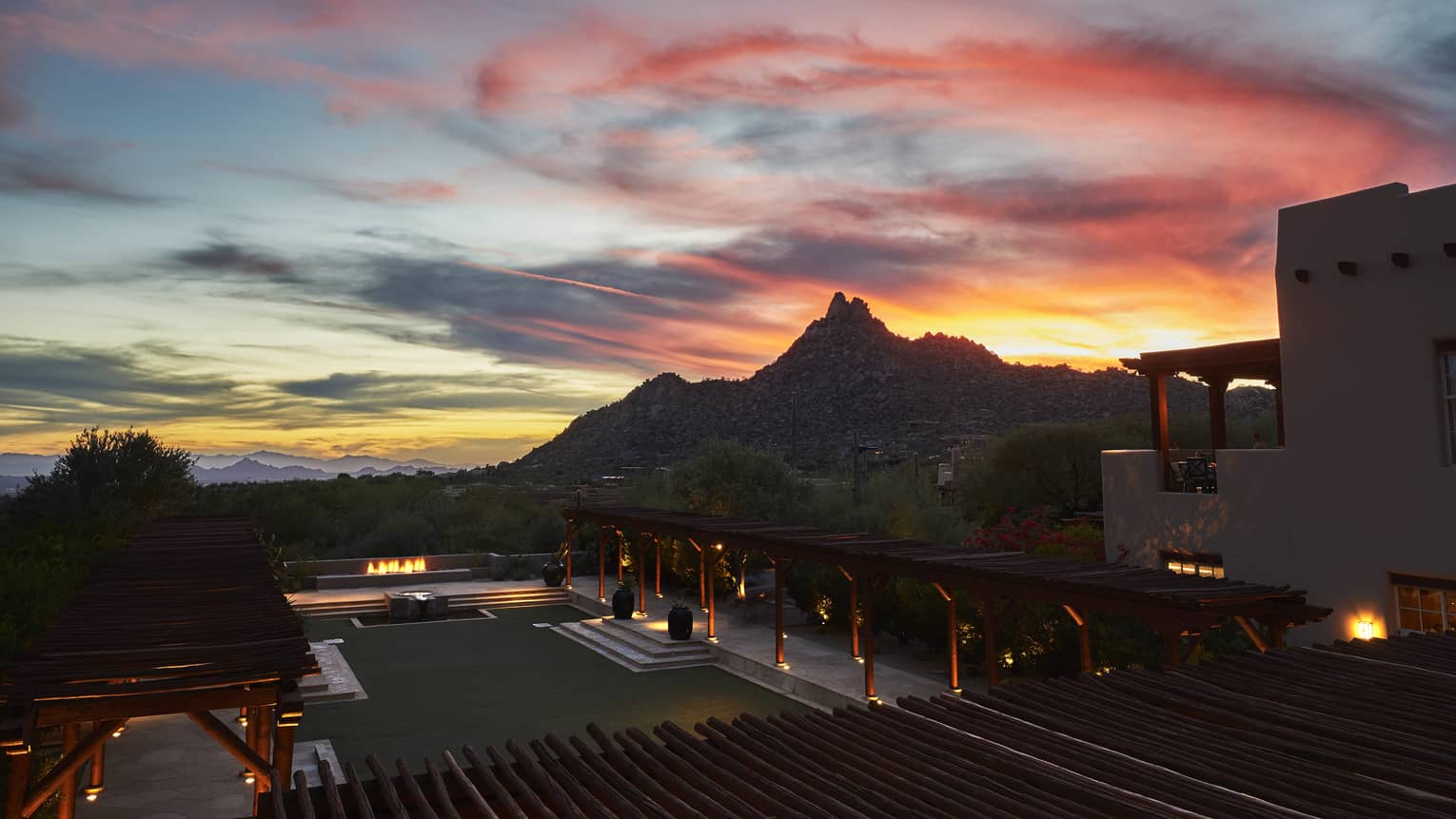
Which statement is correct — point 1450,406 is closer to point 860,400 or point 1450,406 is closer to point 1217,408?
point 1217,408

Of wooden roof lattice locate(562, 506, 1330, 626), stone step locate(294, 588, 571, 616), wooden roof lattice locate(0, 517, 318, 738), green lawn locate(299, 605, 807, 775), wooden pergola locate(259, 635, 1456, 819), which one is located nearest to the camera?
wooden pergola locate(259, 635, 1456, 819)

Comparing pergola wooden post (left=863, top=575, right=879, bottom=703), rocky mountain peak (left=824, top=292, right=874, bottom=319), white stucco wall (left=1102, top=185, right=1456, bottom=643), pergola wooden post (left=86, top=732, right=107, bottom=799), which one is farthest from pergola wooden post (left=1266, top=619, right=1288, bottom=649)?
A: rocky mountain peak (left=824, top=292, right=874, bottom=319)

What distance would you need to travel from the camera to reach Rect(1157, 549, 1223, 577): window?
1443 centimetres

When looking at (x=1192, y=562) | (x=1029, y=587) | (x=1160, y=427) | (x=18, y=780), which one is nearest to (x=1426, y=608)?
(x=1192, y=562)

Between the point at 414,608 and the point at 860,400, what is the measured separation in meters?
51.0

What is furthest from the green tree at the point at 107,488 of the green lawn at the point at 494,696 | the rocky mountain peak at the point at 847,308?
the rocky mountain peak at the point at 847,308

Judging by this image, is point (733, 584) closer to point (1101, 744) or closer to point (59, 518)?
point (59, 518)

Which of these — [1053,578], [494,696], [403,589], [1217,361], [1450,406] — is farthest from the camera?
[403,589]

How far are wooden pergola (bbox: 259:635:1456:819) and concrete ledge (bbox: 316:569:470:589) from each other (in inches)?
1009

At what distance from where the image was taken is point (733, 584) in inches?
969

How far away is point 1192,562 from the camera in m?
14.9

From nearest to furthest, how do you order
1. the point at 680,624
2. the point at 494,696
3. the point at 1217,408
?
the point at 494,696 < the point at 1217,408 < the point at 680,624

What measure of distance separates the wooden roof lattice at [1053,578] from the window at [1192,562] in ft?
8.81

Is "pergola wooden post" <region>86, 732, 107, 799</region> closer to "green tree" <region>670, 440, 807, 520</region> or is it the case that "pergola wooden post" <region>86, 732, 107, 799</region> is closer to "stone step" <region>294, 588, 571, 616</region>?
"stone step" <region>294, 588, 571, 616</region>
